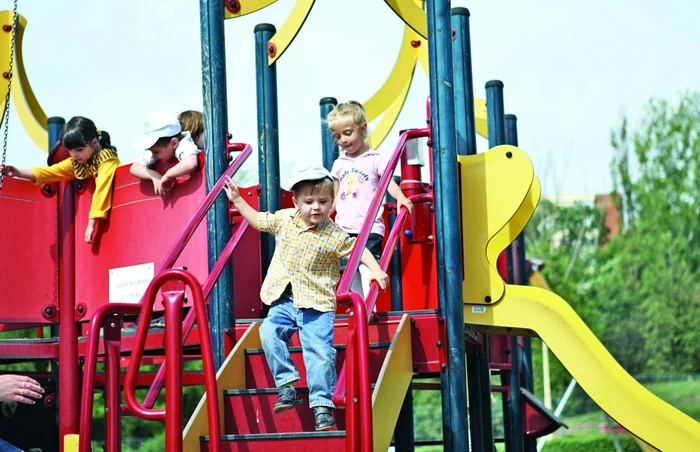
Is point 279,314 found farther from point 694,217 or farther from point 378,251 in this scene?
point 694,217

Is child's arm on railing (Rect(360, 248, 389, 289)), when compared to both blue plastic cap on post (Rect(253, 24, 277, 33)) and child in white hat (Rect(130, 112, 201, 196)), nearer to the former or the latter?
child in white hat (Rect(130, 112, 201, 196))

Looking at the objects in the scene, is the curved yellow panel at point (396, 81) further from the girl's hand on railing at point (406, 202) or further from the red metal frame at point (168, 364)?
the red metal frame at point (168, 364)

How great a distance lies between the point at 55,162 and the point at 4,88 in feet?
8.46

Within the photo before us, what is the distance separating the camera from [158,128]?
6.91 m

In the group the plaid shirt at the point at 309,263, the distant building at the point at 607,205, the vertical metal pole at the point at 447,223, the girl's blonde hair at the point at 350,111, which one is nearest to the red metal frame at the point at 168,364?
the plaid shirt at the point at 309,263

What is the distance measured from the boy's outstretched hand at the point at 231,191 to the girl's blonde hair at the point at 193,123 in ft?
4.10

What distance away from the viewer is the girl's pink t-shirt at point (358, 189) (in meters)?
6.93

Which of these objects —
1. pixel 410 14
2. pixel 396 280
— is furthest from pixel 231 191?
pixel 410 14

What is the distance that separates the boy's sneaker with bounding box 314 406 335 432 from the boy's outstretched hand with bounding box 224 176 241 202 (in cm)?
132

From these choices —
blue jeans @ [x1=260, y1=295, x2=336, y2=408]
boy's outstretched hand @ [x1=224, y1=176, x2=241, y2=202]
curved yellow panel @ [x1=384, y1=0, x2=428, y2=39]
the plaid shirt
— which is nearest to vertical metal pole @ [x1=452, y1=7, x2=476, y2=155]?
curved yellow panel @ [x1=384, y1=0, x2=428, y2=39]

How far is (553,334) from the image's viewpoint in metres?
6.54

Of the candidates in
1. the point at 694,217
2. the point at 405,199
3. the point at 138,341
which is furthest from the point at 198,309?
the point at 694,217

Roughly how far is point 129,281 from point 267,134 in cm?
138

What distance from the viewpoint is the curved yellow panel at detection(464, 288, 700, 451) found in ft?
21.1
